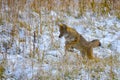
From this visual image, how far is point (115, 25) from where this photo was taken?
25.0ft

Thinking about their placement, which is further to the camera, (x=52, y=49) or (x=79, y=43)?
(x=52, y=49)

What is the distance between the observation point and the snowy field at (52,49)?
5113mm

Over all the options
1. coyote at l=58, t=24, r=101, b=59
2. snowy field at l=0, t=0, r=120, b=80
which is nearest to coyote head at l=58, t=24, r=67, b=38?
coyote at l=58, t=24, r=101, b=59

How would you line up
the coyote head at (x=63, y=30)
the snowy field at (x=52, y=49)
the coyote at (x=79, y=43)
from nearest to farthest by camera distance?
1. the snowy field at (x=52, y=49)
2. the coyote at (x=79, y=43)
3. the coyote head at (x=63, y=30)

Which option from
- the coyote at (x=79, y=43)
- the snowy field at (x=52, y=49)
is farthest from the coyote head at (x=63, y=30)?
the snowy field at (x=52, y=49)

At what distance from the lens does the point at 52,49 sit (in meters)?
6.08

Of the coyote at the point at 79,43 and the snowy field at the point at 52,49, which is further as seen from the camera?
the coyote at the point at 79,43

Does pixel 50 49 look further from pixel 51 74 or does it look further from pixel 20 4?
pixel 20 4

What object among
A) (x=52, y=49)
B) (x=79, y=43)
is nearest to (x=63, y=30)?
(x=52, y=49)

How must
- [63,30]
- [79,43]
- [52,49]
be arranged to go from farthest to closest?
[63,30] < [52,49] < [79,43]

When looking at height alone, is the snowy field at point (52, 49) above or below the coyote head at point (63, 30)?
below

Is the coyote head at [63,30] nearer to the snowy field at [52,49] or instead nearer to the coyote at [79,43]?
the coyote at [79,43]

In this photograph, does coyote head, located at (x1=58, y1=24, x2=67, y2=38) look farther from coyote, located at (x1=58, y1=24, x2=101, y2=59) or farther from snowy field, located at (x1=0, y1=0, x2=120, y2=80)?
snowy field, located at (x1=0, y1=0, x2=120, y2=80)

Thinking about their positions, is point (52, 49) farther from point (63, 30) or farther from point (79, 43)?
point (79, 43)
